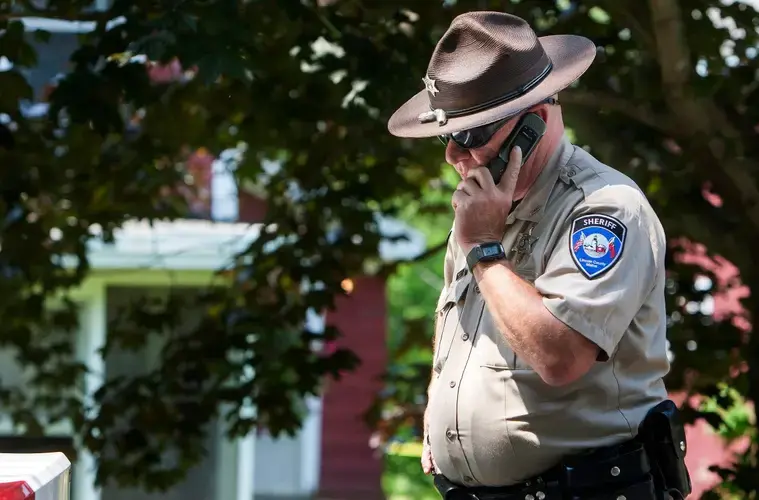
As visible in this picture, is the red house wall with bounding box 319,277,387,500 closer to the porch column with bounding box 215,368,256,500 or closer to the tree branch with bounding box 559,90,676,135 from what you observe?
the porch column with bounding box 215,368,256,500

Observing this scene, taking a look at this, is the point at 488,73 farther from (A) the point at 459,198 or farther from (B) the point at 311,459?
(B) the point at 311,459

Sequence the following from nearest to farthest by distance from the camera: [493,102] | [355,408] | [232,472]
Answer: [493,102], [232,472], [355,408]

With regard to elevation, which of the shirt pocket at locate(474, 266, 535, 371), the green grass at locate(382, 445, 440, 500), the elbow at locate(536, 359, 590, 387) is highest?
the elbow at locate(536, 359, 590, 387)

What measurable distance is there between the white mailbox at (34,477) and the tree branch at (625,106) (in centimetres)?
321

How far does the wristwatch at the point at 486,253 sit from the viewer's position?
2.45 metres

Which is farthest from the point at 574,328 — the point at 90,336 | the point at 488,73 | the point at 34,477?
the point at 90,336

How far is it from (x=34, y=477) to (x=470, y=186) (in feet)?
3.44

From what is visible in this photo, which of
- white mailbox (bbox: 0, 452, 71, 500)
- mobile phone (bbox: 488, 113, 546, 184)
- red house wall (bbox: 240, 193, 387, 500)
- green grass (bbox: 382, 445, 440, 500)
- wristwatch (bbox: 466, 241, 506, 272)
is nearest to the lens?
white mailbox (bbox: 0, 452, 71, 500)

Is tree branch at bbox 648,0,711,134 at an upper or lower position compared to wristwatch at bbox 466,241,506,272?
lower

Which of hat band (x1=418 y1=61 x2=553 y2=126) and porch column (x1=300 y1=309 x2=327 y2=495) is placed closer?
hat band (x1=418 y1=61 x2=553 y2=126)

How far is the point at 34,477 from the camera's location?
2258mm

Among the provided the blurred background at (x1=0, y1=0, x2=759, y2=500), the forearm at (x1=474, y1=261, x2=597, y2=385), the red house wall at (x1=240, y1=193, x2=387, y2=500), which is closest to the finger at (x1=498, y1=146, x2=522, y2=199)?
the forearm at (x1=474, y1=261, x2=597, y2=385)

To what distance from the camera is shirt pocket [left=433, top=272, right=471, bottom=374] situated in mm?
2756

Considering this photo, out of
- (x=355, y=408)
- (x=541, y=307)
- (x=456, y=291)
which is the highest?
(x=541, y=307)
